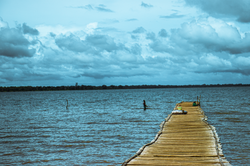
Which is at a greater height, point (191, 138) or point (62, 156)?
point (191, 138)

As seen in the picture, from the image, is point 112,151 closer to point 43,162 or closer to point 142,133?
point 43,162

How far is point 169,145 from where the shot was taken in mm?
13750

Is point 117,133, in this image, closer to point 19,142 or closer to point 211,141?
point 19,142

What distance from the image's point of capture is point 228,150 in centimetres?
1655

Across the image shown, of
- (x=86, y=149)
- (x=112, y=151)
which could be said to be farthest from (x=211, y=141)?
(x=86, y=149)

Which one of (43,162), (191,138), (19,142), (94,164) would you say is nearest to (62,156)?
(43,162)

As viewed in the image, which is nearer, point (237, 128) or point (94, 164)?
point (94, 164)

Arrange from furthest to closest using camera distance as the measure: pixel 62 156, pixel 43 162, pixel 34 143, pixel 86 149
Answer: pixel 34 143 < pixel 86 149 < pixel 62 156 < pixel 43 162

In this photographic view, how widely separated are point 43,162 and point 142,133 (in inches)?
432

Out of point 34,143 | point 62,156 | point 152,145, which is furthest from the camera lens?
point 34,143

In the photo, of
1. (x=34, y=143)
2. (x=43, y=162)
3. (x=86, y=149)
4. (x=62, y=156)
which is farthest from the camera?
(x=34, y=143)

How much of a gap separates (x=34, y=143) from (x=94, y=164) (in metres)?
8.00

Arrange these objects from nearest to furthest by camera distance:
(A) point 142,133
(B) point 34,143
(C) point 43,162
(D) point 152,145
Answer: (D) point 152,145 < (C) point 43,162 < (B) point 34,143 < (A) point 142,133

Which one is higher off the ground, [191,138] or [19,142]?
[191,138]
